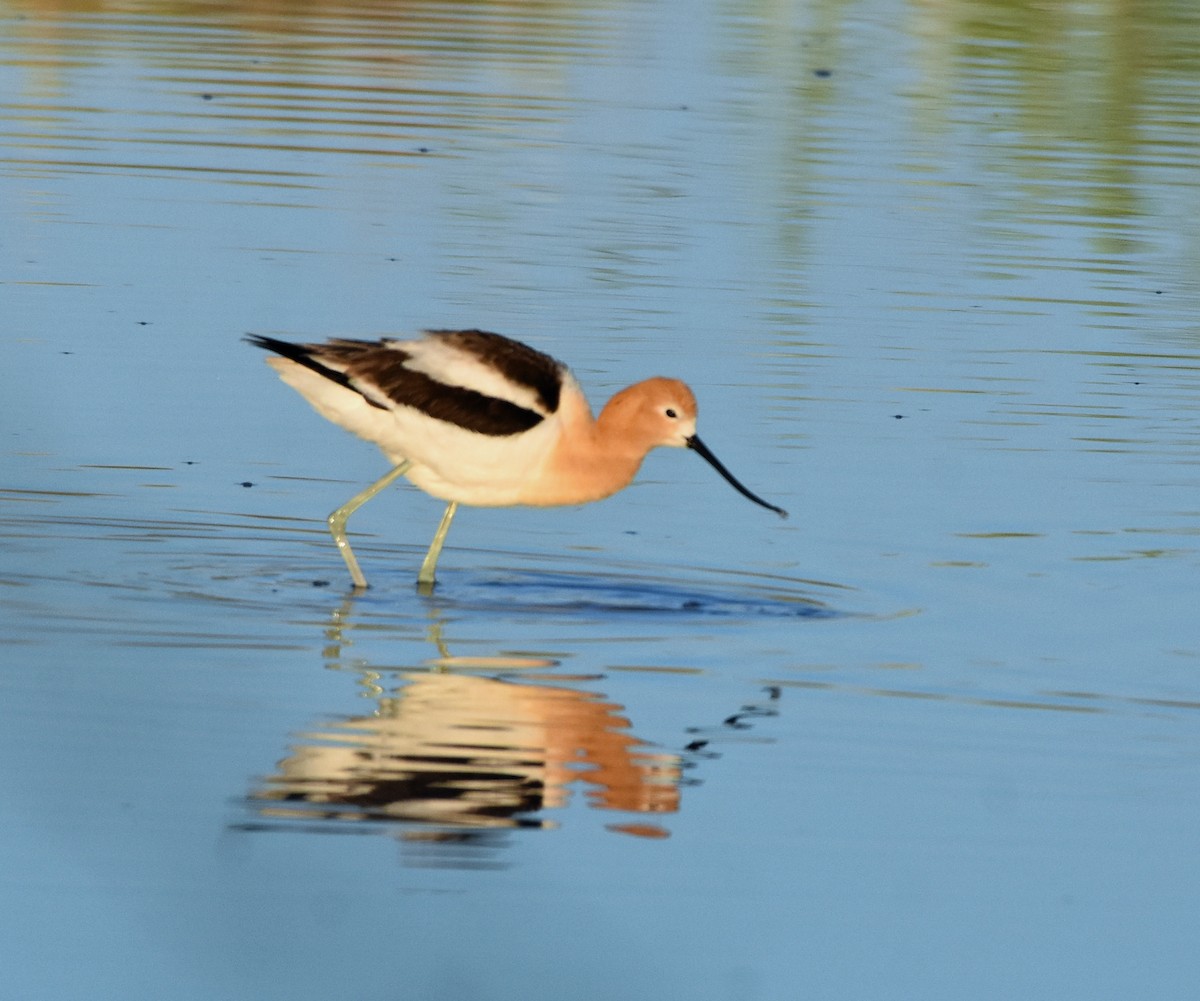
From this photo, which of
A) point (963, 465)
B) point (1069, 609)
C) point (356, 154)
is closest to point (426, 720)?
point (1069, 609)

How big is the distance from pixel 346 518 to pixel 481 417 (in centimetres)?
70

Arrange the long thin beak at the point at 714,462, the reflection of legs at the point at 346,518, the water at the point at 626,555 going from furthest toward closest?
Answer: the long thin beak at the point at 714,462, the reflection of legs at the point at 346,518, the water at the point at 626,555

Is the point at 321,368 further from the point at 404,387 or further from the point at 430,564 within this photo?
the point at 430,564

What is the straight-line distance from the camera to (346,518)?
9.45m

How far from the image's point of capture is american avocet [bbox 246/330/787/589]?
9180 mm

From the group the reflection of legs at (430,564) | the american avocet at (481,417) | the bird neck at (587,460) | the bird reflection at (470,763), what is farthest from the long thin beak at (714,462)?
the bird reflection at (470,763)

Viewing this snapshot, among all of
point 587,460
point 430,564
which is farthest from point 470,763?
point 587,460

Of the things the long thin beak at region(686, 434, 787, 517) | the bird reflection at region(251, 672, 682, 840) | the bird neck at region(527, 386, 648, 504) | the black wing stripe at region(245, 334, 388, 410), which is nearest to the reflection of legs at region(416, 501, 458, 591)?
the bird neck at region(527, 386, 648, 504)

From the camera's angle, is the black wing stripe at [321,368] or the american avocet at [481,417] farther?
the black wing stripe at [321,368]

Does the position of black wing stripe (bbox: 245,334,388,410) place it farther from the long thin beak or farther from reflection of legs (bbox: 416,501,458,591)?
the long thin beak

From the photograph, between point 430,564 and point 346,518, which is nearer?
point 430,564

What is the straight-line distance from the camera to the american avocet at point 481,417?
9180 millimetres

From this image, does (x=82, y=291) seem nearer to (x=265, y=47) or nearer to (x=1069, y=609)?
(x=1069, y=609)

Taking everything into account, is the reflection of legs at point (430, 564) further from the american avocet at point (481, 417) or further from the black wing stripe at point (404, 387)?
the black wing stripe at point (404, 387)
